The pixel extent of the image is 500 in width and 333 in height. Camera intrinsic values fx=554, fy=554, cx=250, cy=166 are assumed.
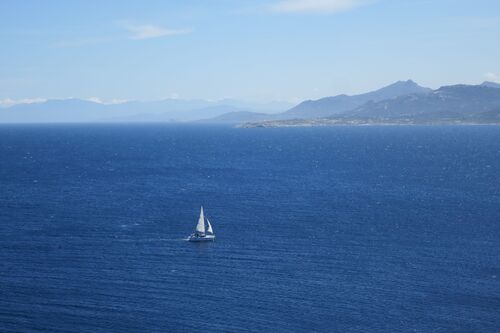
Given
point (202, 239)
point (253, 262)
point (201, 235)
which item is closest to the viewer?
point (253, 262)

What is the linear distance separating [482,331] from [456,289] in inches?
547

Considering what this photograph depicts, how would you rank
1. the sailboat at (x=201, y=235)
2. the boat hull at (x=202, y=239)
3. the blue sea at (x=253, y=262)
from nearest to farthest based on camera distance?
the blue sea at (x=253, y=262)
the boat hull at (x=202, y=239)
the sailboat at (x=201, y=235)

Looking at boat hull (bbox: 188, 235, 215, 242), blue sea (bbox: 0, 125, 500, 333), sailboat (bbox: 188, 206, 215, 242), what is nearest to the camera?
blue sea (bbox: 0, 125, 500, 333)

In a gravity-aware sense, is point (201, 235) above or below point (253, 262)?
above

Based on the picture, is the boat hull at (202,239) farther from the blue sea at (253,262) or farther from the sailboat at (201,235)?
the blue sea at (253,262)

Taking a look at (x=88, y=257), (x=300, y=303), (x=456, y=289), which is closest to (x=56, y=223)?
(x=88, y=257)

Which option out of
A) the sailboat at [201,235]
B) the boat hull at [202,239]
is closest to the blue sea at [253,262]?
the boat hull at [202,239]

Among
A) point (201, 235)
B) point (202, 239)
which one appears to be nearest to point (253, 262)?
point (202, 239)

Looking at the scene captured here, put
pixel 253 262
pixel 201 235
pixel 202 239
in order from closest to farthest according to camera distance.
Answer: pixel 253 262 → pixel 202 239 → pixel 201 235

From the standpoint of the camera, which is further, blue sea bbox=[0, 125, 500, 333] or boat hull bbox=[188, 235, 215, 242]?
boat hull bbox=[188, 235, 215, 242]

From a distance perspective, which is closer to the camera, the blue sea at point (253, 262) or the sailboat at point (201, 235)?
the blue sea at point (253, 262)

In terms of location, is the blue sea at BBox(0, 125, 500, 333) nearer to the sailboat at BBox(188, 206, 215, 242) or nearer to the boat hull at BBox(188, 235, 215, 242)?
the boat hull at BBox(188, 235, 215, 242)

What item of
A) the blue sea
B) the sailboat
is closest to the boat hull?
the sailboat

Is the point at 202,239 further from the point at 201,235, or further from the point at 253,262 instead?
the point at 253,262
